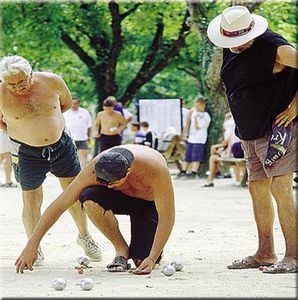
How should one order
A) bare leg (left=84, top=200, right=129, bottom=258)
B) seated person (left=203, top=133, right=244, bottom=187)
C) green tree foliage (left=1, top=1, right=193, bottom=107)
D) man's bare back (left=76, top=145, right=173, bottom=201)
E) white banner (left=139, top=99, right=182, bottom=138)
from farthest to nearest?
green tree foliage (left=1, top=1, right=193, bottom=107), white banner (left=139, top=99, right=182, bottom=138), seated person (left=203, top=133, right=244, bottom=187), bare leg (left=84, top=200, right=129, bottom=258), man's bare back (left=76, top=145, right=173, bottom=201)

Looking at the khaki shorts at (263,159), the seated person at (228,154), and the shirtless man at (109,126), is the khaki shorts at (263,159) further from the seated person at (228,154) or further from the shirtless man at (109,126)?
the shirtless man at (109,126)

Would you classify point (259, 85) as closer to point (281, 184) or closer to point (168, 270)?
point (281, 184)

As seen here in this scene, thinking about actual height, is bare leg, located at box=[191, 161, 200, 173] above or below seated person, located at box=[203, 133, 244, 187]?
below

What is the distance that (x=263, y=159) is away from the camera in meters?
7.50

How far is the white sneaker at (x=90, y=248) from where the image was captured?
8.38m

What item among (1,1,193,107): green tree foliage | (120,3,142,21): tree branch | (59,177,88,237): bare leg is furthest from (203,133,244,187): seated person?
(59,177,88,237): bare leg

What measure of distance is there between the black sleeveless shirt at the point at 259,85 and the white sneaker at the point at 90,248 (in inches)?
68.4

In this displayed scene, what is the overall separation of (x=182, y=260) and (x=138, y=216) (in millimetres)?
789

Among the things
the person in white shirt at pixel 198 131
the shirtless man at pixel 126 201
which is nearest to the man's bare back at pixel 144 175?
the shirtless man at pixel 126 201

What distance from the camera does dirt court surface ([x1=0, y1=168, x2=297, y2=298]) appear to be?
636 cm

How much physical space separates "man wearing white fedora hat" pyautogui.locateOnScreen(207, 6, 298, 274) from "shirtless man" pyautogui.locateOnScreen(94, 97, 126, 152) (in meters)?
12.9

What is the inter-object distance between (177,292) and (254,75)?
1963 mm

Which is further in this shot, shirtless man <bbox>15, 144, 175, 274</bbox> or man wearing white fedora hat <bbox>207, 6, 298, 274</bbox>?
man wearing white fedora hat <bbox>207, 6, 298, 274</bbox>

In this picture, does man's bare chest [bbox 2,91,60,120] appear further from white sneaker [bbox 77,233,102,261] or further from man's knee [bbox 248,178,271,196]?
man's knee [bbox 248,178,271,196]
